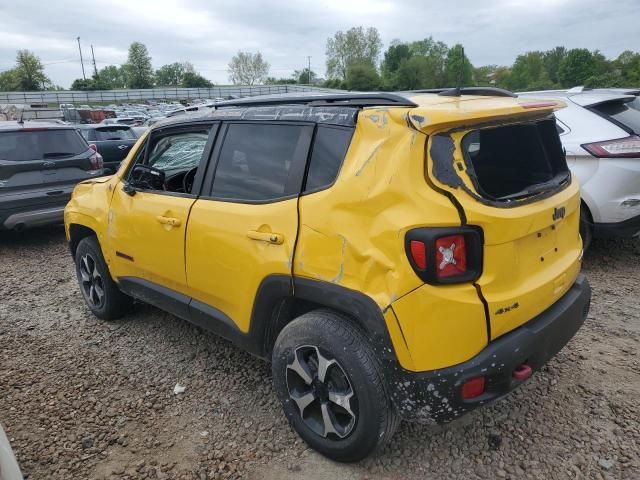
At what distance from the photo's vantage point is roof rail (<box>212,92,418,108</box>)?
2.24m

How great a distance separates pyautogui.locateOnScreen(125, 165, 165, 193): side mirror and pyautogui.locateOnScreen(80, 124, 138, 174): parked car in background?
357 inches

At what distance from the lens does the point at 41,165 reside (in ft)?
20.9

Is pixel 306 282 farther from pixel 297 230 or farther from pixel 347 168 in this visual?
pixel 347 168

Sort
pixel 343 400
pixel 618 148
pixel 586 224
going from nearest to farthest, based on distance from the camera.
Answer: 1. pixel 343 400
2. pixel 618 148
3. pixel 586 224

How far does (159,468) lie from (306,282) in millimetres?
1228

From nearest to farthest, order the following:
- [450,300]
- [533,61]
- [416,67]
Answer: [450,300] → [416,67] → [533,61]

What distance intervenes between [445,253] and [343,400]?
2.80ft

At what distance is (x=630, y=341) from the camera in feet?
11.3

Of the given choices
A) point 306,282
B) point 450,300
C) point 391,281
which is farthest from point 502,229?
point 306,282

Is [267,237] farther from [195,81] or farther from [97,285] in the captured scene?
[195,81]

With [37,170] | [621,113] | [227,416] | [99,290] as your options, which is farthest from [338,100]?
[37,170]

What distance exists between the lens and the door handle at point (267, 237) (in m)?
2.38

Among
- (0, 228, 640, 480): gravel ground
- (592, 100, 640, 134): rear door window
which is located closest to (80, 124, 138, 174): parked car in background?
(0, 228, 640, 480): gravel ground

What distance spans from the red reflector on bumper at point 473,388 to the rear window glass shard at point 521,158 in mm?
883
